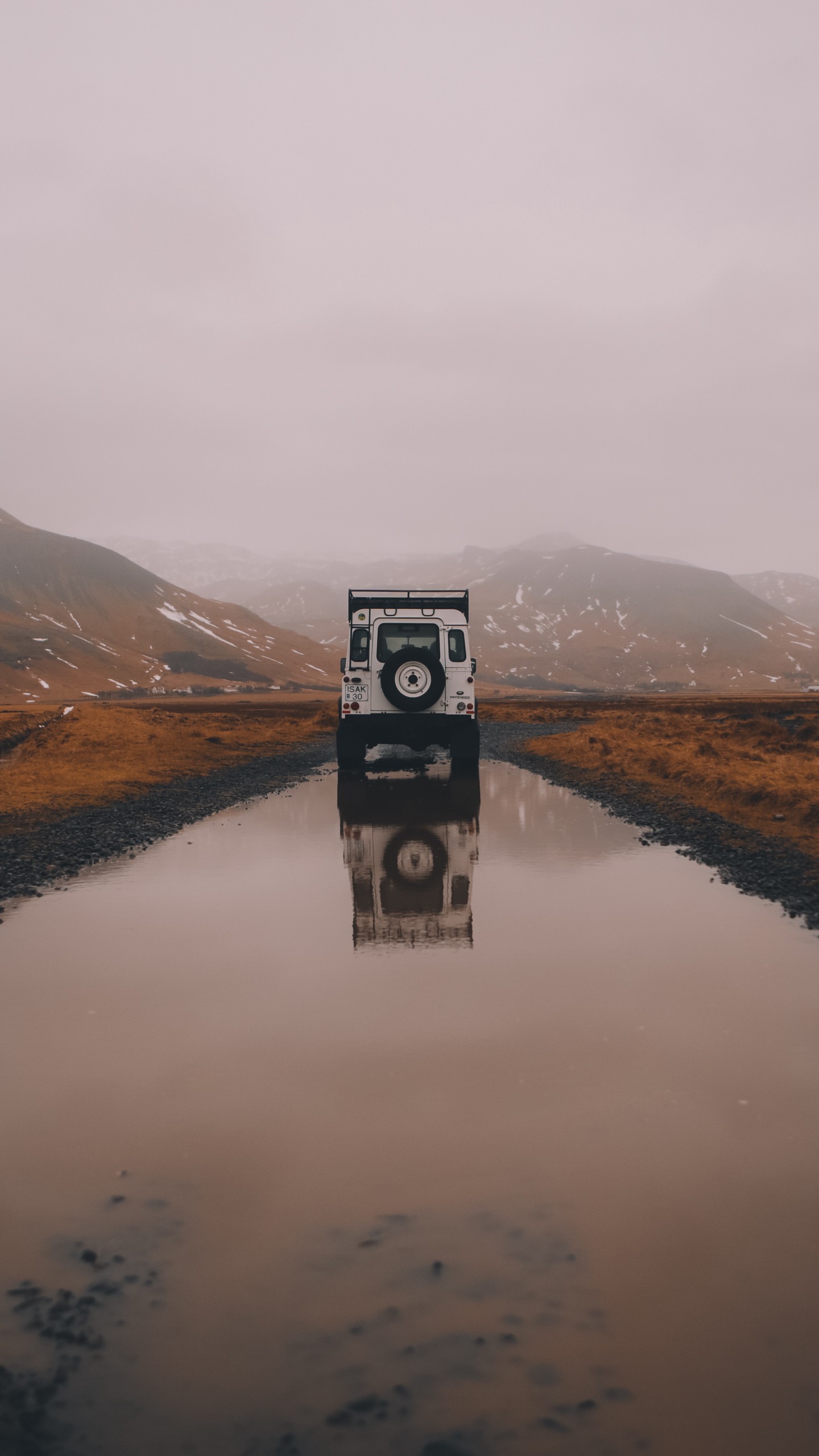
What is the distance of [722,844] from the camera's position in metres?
15.0

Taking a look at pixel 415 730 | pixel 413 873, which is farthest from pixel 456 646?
pixel 413 873

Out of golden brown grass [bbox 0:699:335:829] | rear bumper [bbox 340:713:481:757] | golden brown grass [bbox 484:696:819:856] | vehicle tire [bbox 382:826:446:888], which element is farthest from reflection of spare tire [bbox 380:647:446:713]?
golden brown grass [bbox 0:699:335:829]

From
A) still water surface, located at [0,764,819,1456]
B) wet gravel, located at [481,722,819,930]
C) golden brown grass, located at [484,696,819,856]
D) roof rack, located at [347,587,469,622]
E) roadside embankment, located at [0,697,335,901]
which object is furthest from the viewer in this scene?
roof rack, located at [347,587,469,622]

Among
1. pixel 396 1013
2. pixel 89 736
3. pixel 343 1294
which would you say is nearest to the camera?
pixel 343 1294

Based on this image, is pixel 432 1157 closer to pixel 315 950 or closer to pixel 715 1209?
pixel 715 1209

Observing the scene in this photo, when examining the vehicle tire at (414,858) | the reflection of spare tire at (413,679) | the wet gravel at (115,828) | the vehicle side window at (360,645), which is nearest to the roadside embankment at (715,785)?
the vehicle tire at (414,858)

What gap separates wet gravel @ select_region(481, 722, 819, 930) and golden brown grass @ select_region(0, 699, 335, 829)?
1199cm

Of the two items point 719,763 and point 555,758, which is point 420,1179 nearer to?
point 719,763

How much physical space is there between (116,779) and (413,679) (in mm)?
9108

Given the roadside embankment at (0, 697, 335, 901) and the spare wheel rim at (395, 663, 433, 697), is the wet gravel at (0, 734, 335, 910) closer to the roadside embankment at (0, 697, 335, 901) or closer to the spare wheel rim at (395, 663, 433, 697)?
the roadside embankment at (0, 697, 335, 901)

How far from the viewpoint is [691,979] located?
807cm

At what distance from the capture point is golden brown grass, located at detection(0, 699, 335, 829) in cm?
2207

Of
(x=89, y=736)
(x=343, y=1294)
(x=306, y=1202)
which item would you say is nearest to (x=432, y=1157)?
(x=306, y=1202)

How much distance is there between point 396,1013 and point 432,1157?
2.21 meters
